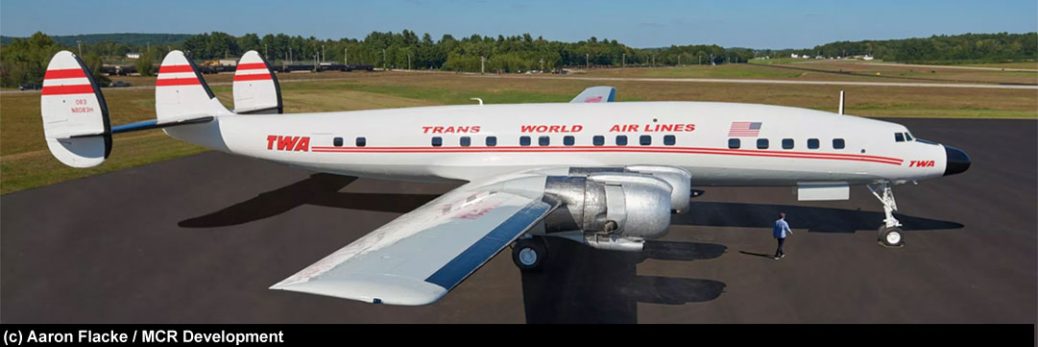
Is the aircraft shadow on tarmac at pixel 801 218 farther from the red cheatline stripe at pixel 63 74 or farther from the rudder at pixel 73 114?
the red cheatline stripe at pixel 63 74

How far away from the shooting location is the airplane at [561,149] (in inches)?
564

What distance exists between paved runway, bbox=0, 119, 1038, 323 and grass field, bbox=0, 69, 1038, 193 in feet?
24.0

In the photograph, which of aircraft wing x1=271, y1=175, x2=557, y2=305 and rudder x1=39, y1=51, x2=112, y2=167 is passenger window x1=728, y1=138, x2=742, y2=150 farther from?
rudder x1=39, y1=51, x2=112, y2=167

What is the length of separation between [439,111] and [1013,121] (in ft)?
158

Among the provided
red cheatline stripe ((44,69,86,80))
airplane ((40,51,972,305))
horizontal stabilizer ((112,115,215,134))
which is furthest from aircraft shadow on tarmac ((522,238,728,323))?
red cheatline stripe ((44,69,86,80))

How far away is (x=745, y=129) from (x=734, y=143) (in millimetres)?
487

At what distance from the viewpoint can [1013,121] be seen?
48.8 m

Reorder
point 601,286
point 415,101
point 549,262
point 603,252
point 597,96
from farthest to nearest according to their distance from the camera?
point 415,101 → point 597,96 → point 603,252 → point 549,262 → point 601,286

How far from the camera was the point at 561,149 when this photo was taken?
1839cm

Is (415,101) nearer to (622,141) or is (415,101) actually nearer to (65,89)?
(65,89)

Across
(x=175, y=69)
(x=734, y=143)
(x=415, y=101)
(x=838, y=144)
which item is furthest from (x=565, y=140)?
(x=415, y=101)

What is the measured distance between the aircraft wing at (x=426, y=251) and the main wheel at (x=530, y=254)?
1123 millimetres
